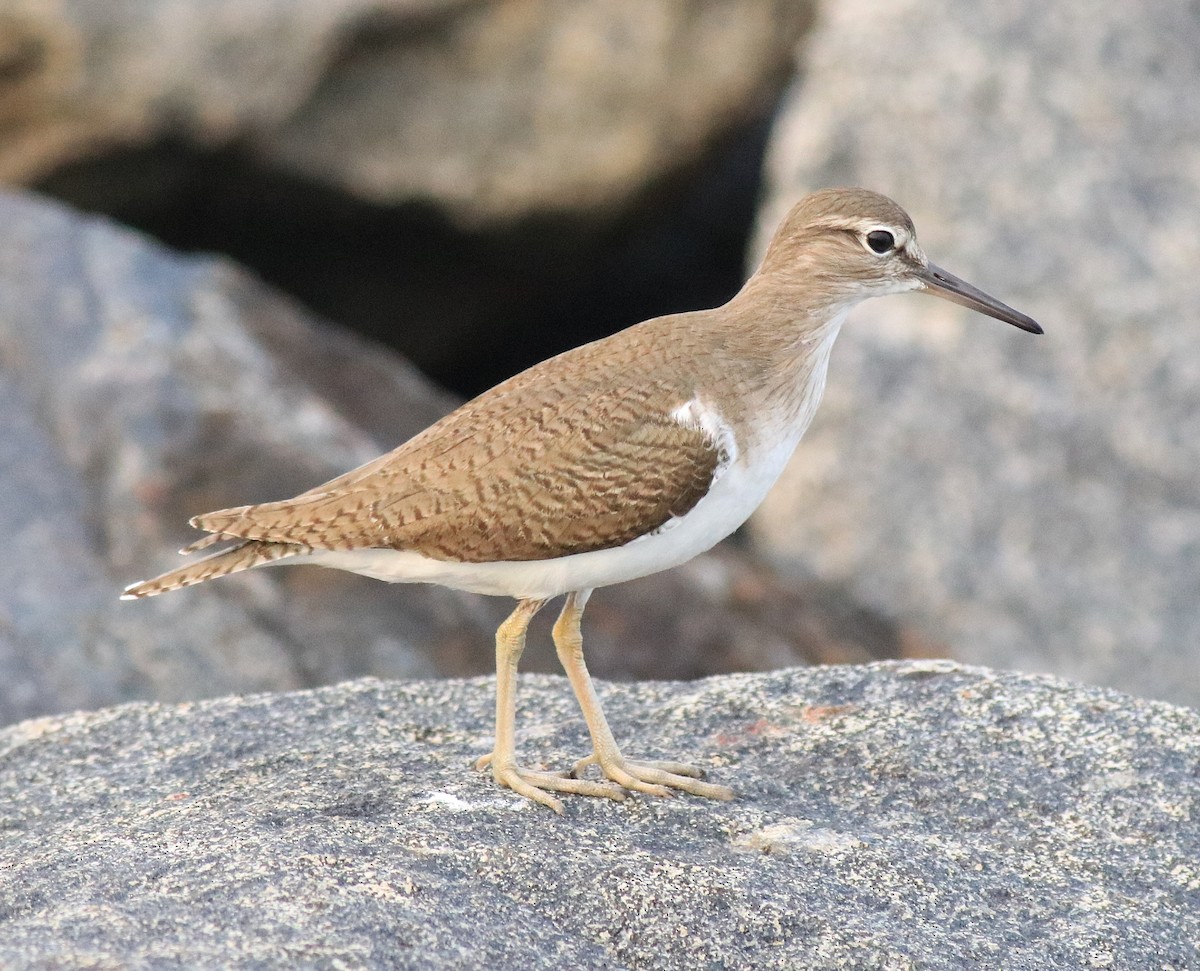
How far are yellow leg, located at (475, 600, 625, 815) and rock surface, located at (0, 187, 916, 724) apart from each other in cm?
284

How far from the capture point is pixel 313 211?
546 inches

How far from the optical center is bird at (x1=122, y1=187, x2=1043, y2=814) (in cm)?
588

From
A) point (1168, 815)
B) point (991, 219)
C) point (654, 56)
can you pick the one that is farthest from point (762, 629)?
point (654, 56)

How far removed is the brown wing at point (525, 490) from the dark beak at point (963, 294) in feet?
4.91

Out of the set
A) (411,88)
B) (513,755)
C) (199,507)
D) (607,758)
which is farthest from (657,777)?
(411,88)

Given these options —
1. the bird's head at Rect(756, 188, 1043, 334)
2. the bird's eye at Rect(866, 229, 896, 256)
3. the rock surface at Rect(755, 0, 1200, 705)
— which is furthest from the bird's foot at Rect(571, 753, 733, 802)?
the rock surface at Rect(755, 0, 1200, 705)

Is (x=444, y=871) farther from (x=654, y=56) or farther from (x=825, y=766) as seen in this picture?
(x=654, y=56)

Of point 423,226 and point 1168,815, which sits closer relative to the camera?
point 1168,815

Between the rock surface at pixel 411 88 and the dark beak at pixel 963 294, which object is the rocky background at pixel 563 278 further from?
→ the dark beak at pixel 963 294

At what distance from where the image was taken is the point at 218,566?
6.11 meters

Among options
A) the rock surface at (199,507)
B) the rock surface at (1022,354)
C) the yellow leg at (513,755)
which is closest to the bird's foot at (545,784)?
the yellow leg at (513,755)

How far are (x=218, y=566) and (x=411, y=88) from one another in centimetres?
810

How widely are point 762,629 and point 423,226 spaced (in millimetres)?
5681

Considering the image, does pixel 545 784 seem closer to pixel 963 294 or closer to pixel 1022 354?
pixel 963 294
